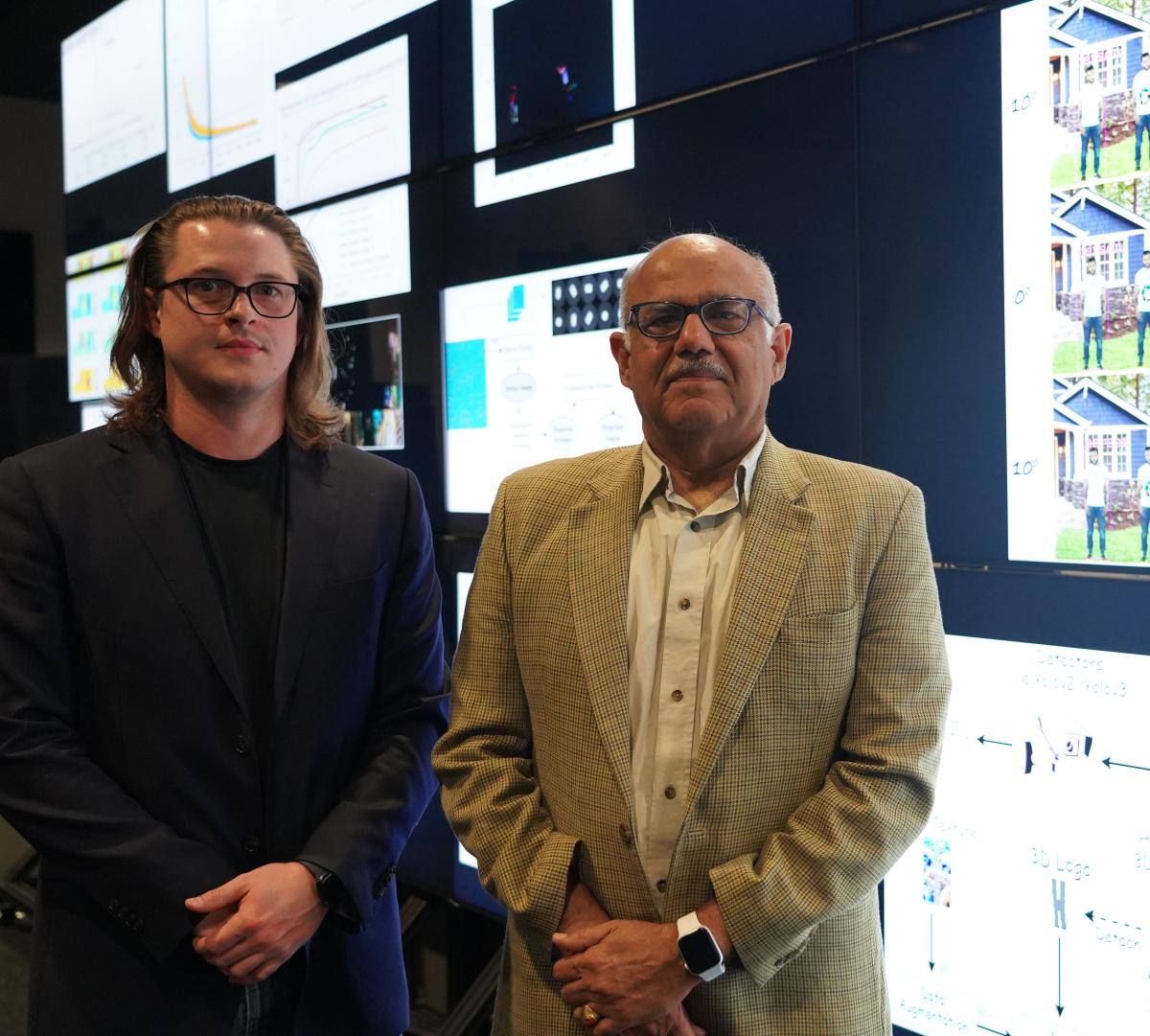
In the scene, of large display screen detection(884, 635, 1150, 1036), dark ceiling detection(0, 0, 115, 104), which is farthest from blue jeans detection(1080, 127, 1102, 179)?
dark ceiling detection(0, 0, 115, 104)

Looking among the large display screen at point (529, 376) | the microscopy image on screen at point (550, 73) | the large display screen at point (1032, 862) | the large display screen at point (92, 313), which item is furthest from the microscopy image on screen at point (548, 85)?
the large display screen at point (92, 313)

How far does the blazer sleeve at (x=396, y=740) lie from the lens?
168 centimetres

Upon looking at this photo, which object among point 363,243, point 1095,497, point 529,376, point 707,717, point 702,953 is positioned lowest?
point 702,953

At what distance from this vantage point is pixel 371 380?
3.31 m

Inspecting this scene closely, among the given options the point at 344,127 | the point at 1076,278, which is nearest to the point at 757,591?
the point at 1076,278

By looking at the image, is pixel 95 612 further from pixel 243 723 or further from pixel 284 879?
Result: pixel 284 879

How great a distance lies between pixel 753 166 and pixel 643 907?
1.57m

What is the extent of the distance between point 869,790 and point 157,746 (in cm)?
103

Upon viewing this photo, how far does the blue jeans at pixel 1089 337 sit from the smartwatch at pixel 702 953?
1.18 m

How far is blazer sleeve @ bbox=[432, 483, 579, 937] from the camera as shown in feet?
4.70

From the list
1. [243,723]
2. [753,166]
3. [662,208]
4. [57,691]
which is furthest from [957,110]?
[57,691]

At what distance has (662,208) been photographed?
251 cm

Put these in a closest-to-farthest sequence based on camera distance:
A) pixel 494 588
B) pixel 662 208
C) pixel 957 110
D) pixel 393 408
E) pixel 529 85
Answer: pixel 494 588
pixel 957 110
pixel 662 208
pixel 529 85
pixel 393 408

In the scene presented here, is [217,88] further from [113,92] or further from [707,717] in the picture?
[707,717]
